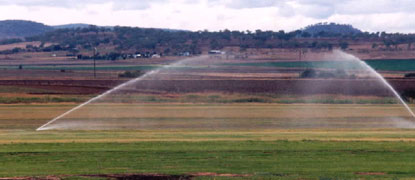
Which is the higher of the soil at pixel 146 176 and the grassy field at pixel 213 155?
the soil at pixel 146 176

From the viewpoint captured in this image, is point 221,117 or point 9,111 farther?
point 9,111

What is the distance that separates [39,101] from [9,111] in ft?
25.4

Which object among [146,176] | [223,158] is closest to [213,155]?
[223,158]

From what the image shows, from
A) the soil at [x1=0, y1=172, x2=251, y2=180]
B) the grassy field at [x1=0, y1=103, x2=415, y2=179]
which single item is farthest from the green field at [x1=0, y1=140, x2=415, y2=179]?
the soil at [x1=0, y1=172, x2=251, y2=180]

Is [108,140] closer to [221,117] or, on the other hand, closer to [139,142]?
[139,142]

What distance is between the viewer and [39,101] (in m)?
55.0

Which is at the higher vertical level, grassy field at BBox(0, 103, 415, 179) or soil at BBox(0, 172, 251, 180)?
soil at BBox(0, 172, 251, 180)

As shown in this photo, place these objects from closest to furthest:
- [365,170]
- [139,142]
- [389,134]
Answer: [365,170] → [139,142] → [389,134]

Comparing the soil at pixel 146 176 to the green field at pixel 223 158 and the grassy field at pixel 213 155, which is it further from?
the green field at pixel 223 158

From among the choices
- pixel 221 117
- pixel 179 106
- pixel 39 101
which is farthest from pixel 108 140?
pixel 39 101

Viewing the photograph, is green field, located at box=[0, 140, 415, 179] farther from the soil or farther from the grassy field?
the soil

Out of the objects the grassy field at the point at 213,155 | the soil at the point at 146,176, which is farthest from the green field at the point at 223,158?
the soil at the point at 146,176

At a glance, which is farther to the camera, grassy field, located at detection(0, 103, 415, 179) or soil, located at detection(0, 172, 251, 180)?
grassy field, located at detection(0, 103, 415, 179)

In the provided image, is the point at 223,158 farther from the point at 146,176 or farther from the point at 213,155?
the point at 146,176
